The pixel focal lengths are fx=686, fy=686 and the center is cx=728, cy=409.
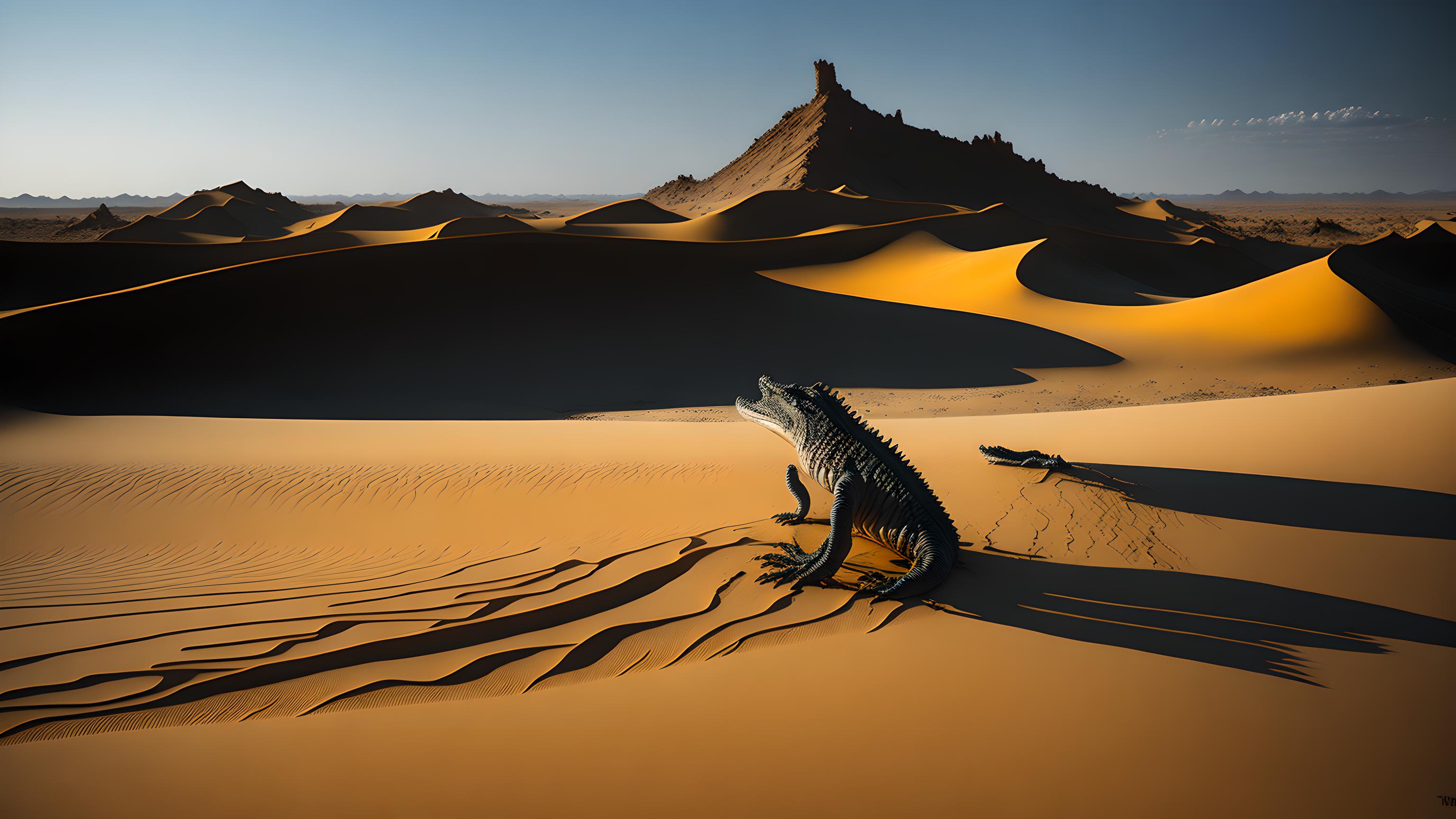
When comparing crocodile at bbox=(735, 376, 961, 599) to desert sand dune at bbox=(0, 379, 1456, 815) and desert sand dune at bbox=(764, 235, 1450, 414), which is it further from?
desert sand dune at bbox=(764, 235, 1450, 414)

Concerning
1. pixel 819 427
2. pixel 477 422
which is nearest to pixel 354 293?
pixel 477 422

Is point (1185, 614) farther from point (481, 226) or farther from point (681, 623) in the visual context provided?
point (481, 226)

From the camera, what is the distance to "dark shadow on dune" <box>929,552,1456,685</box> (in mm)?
3643

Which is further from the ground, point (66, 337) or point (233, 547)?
point (66, 337)

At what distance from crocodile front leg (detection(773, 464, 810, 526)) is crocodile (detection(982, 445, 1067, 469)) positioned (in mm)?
2313

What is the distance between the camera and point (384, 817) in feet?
8.57

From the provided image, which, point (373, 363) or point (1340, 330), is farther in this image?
point (1340, 330)

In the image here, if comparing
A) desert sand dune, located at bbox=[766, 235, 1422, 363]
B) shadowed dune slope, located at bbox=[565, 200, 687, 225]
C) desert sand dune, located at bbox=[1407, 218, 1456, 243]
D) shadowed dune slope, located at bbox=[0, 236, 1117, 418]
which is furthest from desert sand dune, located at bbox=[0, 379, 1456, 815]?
shadowed dune slope, located at bbox=[565, 200, 687, 225]

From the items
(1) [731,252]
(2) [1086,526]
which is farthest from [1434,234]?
(2) [1086,526]

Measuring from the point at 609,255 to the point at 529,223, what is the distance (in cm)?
2616

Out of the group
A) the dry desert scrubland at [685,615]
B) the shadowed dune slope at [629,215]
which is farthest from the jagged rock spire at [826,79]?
the dry desert scrubland at [685,615]

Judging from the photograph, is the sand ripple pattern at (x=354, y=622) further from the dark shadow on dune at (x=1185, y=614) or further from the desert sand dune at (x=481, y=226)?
the desert sand dune at (x=481, y=226)

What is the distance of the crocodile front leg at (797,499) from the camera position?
5.25 m

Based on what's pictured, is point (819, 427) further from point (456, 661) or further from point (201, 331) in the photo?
point (201, 331)
